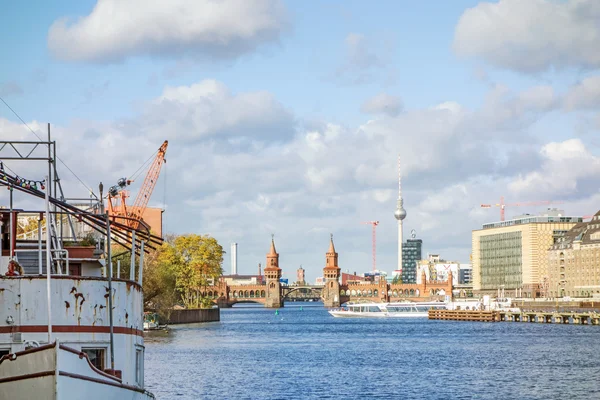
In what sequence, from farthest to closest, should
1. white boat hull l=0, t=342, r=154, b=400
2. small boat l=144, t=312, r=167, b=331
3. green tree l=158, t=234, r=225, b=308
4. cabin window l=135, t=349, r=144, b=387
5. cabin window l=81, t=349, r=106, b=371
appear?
green tree l=158, t=234, r=225, b=308 < small boat l=144, t=312, r=167, b=331 < cabin window l=135, t=349, r=144, b=387 < cabin window l=81, t=349, r=106, b=371 < white boat hull l=0, t=342, r=154, b=400

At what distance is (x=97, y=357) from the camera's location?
3238cm

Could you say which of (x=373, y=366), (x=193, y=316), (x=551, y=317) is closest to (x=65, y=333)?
(x=373, y=366)

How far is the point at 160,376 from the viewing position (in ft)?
248

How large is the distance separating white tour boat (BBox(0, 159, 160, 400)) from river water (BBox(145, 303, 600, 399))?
3020 cm

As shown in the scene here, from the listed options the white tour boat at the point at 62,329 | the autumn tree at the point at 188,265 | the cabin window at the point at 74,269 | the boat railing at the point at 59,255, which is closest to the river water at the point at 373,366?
the autumn tree at the point at 188,265

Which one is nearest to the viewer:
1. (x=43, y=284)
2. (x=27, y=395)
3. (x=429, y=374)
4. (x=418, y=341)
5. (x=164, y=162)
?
(x=27, y=395)

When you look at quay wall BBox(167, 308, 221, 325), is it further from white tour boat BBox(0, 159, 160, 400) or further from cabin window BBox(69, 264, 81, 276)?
white tour boat BBox(0, 159, 160, 400)

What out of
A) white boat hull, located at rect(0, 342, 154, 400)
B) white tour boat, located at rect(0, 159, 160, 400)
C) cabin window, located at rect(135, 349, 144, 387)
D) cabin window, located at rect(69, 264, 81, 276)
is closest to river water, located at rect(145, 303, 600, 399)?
cabin window, located at rect(135, 349, 144, 387)

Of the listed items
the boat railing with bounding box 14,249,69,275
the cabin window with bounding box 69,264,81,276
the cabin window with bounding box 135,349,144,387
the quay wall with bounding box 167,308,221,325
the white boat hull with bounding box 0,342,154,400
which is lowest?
the quay wall with bounding box 167,308,221,325

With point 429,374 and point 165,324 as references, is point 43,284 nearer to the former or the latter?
point 429,374

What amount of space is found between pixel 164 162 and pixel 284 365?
92.1 meters

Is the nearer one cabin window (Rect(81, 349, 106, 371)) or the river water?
cabin window (Rect(81, 349, 106, 371))

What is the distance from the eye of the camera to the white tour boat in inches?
1094

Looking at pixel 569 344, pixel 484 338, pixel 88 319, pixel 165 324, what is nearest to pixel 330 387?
pixel 88 319
